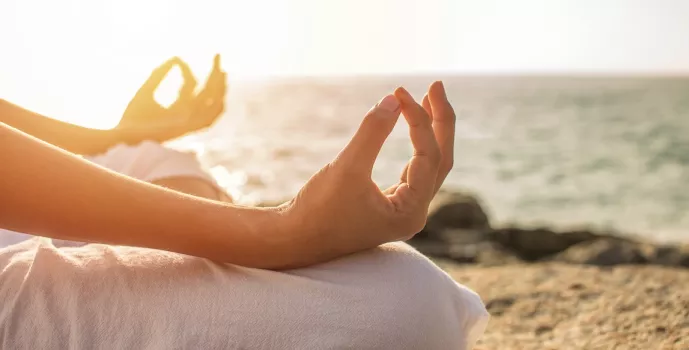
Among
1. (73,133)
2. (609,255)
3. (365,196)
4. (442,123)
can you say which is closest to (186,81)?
(73,133)

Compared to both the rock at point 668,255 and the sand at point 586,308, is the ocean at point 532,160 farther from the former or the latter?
the rock at point 668,255

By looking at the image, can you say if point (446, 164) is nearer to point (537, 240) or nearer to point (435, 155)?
point (435, 155)

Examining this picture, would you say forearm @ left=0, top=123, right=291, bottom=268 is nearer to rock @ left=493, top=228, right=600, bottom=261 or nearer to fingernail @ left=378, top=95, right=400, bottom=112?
fingernail @ left=378, top=95, right=400, bottom=112

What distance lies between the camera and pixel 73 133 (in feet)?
5.75

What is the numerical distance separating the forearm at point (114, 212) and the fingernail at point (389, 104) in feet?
0.65

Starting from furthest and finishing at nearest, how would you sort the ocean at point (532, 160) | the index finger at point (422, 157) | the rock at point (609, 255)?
the ocean at point (532, 160)
the rock at point (609, 255)
the index finger at point (422, 157)

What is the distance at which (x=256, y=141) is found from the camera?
1872 cm

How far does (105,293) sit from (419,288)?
0.40 m

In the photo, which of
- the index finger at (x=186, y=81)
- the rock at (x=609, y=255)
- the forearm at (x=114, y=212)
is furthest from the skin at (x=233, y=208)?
the rock at (x=609, y=255)

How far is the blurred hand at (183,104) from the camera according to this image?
2.06 metres

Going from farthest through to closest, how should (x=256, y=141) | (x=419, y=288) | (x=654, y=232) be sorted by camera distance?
(x=256, y=141), (x=654, y=232), (x=419, y=288)

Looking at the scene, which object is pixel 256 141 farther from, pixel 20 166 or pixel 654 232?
pixel 20 166

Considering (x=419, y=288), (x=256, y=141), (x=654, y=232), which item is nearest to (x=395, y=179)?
(x=654, y=232)

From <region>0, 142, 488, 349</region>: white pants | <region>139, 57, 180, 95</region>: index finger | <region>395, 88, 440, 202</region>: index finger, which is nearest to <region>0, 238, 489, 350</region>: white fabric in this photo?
<region>0, 142, 488, 349</region>: white pants
